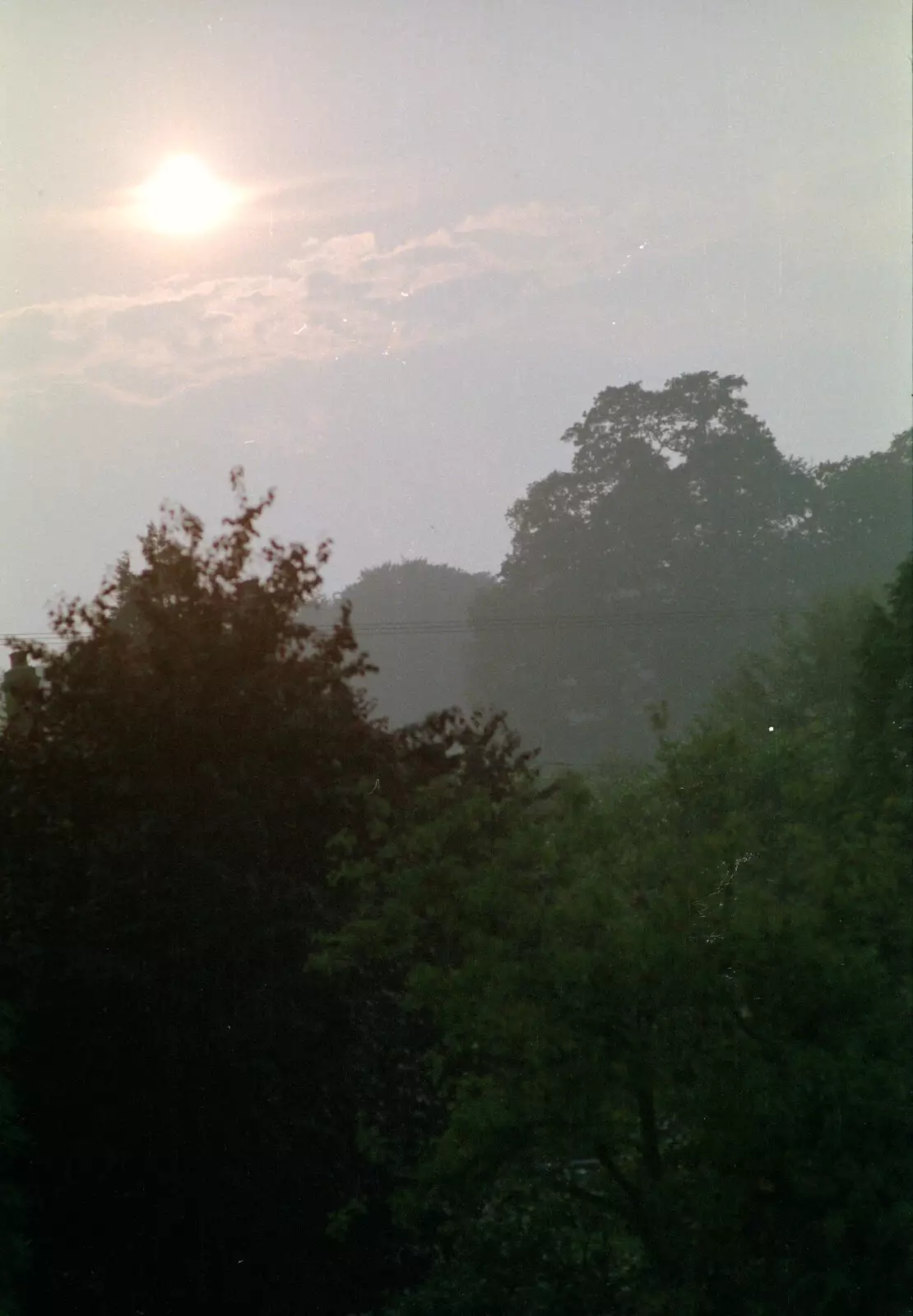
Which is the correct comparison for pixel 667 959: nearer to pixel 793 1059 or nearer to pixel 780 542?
pixel 793 1059

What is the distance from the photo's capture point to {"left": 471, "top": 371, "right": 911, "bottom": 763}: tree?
62656 millimetres

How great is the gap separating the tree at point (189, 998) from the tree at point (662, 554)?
49581 millimetres

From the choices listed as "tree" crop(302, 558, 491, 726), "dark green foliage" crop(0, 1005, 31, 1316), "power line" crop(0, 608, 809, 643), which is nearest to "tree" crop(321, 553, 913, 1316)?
"dark green foliage" crop(0, 1005, 31, 1316)

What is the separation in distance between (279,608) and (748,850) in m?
5.76

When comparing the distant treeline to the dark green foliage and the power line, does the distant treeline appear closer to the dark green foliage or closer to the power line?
the power line

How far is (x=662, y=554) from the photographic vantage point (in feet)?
210

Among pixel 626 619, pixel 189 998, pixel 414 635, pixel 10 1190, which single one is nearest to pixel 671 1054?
pixel 189 998

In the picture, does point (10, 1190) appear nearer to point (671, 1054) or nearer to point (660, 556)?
point (671, 1054)

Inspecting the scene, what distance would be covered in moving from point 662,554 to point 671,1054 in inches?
2218

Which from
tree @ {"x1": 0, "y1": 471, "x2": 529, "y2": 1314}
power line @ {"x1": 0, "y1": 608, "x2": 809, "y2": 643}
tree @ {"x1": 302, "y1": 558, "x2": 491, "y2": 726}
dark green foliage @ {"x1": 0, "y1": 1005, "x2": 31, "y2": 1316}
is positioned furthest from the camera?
tree @ {"x1": 302, "y1": 558, "x2": 491, "y2": 726}

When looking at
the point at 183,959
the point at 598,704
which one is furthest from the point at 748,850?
the point at 598,704

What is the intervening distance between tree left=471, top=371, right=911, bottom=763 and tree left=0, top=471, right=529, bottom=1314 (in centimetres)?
4958

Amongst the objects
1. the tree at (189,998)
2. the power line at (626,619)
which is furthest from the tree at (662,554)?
the tree at (189,998)

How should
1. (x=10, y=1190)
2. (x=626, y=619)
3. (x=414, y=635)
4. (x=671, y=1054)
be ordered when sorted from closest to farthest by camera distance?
(x=671, y=1054) < (x=10, y=1190) < (x=626, y=619) < (x=414, y=635)
